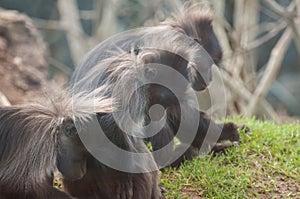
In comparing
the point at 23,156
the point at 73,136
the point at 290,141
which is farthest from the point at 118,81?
the point at 290,141

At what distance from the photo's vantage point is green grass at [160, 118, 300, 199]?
549cm

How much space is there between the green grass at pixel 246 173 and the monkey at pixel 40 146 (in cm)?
132

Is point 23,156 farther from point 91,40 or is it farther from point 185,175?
point 91,40

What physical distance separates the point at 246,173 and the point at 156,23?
2028mm

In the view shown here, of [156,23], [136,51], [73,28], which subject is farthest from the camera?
[73,28]

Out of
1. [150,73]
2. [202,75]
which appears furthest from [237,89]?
[150,73]

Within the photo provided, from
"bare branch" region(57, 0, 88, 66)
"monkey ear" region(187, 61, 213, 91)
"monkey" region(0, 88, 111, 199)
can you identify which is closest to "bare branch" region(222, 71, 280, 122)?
"bare branch" region(57, 0, 88, 66)

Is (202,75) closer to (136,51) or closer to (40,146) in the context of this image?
(136,51)

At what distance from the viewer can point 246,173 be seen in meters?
5.73

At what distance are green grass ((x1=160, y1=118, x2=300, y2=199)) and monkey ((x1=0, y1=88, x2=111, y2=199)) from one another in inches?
52.0

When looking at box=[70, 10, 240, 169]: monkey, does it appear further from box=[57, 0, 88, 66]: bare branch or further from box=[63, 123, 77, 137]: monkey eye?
box=[57, 0, 88, 66]: bare branch

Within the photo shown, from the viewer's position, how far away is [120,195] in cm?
482

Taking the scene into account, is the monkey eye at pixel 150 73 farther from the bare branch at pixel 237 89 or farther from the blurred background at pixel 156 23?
the bare branch at pixel 237 89

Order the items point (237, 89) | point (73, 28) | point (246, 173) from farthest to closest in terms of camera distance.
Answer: point (73, 28) → point (237, 89) → point (246, 173)
